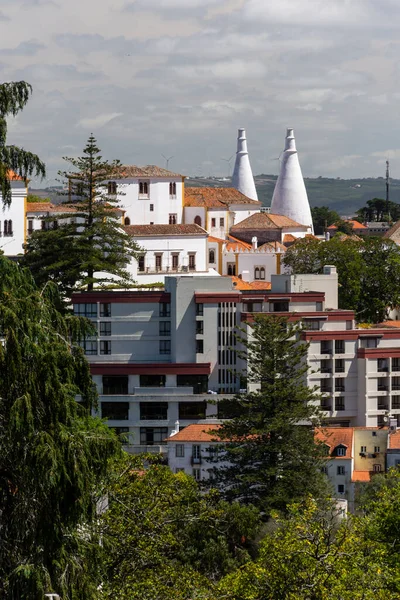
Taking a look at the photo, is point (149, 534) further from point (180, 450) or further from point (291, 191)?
→ point (291, 191)

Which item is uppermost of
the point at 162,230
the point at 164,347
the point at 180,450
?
the point at 162,230

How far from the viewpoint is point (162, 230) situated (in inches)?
2911

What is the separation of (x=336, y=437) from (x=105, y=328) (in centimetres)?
1069

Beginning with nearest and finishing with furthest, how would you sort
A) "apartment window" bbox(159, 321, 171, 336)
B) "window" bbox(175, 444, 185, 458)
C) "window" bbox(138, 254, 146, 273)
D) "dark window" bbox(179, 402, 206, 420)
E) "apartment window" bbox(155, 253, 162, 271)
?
"window" bbox(175, 444, 185, 458) < "dark window" bbox(179, 402, 206, 420) < "apartment window" bbox(159, 321, 171, 336) < "window" bbox(138, 254, 146, 273) < "apartment window" bbox(155, 253, 162, 271)

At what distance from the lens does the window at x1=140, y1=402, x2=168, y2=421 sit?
1907 inches

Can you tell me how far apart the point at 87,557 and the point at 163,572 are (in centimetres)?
442

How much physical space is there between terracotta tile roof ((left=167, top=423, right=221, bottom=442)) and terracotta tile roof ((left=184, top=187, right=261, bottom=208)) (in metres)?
39.9

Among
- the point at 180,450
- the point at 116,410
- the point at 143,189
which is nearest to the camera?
the point at 180,450

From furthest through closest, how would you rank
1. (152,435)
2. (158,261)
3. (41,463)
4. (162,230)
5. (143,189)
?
(143,189), (162,230), (158,261), (152,435), (41,463)

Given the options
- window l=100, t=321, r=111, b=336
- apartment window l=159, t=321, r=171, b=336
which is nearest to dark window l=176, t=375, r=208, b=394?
apartment window l=159, t=321, r=171, b=336

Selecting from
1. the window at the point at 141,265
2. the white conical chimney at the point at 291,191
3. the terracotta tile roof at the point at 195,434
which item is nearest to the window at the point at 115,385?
the terracotta tile roof at the point at 195,434

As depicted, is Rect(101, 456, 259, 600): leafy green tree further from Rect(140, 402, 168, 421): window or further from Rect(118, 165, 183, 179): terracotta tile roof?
Rect(118, 165, 183, 179): terracotta tile roof

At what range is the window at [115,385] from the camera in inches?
1948

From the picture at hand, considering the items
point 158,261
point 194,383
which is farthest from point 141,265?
point 194,383
